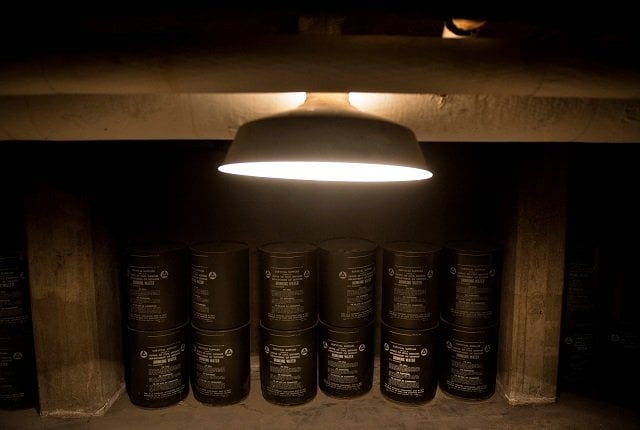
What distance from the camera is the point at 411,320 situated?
145cm

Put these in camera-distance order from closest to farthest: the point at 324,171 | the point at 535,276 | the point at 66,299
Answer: the point at 324,171 < the point at 66,299 < the point at 535,276

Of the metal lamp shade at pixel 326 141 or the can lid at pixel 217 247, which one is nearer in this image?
the metal lamp shade at pixel 326 141

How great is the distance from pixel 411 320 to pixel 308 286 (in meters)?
0.40

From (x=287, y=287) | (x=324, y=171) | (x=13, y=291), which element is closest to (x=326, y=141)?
(x=324, y=171)

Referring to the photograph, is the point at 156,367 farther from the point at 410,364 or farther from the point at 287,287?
the point at 410,364

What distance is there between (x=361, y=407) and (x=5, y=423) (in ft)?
4.13

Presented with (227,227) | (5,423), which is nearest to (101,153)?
(227,227)

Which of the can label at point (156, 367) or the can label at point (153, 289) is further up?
the can label at point (153, 289)

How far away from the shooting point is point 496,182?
1661 millimetres

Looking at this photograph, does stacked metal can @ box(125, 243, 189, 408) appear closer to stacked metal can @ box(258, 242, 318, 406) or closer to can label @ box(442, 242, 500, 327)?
stacked metal can @ box(258, 242, 318, 406)

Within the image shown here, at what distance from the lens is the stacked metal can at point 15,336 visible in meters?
1.40

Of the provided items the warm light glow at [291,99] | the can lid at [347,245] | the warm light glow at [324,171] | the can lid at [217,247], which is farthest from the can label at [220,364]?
the warm light glow at [291,99]

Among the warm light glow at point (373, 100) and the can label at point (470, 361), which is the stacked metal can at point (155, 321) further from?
the can label at point (470, 361)

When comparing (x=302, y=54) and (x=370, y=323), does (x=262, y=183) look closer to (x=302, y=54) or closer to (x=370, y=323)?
(x=370, y=323)
